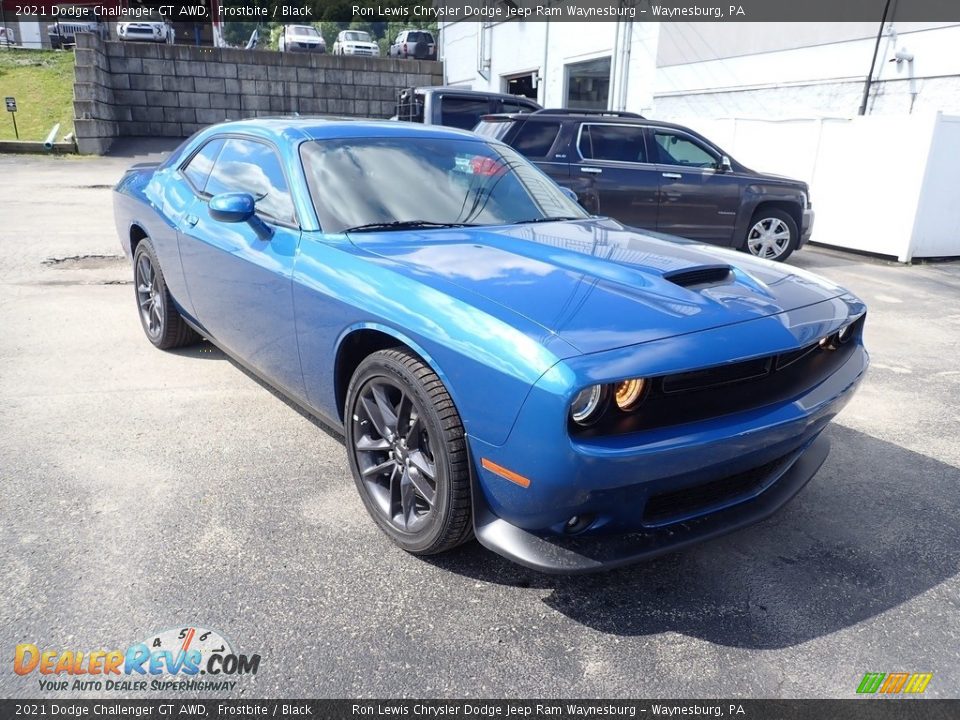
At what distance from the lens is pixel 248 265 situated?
10.6ft

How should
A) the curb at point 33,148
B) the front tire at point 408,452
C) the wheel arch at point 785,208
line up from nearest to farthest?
1. the front tire at point 408,452
2. the wheel arch at point 785,208
3. the curb at point 33,148

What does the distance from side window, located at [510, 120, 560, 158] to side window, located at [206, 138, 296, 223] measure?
16.0 feet

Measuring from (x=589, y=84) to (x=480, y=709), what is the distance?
19.5 m

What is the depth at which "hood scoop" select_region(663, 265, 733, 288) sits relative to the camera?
2562 millimetres

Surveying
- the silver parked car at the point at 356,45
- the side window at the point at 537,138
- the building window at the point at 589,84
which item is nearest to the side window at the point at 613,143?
the side window at the point at 537,138

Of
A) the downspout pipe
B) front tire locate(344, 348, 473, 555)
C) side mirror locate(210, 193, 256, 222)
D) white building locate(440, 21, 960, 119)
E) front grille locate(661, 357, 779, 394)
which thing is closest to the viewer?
front grille locate(661, 357, 779, 394)

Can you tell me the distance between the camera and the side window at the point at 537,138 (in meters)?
8.26

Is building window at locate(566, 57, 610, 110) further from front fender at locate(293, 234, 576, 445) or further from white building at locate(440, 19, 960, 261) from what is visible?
front fender at locate(293, 234, 576, 445)

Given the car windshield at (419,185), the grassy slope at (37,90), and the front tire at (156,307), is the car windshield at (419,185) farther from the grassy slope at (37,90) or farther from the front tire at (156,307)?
the grassy slope at (37,90)

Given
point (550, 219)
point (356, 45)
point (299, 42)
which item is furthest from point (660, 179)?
point (299, 42)

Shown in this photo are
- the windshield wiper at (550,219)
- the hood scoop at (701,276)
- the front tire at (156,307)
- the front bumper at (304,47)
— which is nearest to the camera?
the hood scoop at (701,276)

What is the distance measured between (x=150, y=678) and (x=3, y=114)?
2413cm

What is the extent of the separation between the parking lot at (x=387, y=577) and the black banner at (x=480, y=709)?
0.12 feet

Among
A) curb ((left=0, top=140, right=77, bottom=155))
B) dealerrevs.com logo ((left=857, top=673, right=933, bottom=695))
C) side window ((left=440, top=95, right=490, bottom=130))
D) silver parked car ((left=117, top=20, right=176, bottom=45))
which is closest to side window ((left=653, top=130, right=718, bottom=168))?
side window ((left=440, top=95, right=490, bottom=130))
